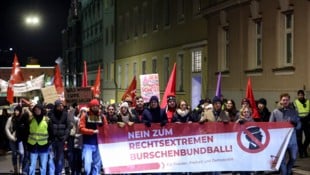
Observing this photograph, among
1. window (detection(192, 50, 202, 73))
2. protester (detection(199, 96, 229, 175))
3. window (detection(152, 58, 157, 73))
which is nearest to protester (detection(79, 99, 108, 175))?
protester (detection(199, 96, 229, 175))

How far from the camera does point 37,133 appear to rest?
1382 centimetres

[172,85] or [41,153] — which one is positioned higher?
[172,85]

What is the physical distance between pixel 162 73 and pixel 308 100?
63.5ft

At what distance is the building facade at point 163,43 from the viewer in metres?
31.3

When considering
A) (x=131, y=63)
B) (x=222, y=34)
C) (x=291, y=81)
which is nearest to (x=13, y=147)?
(x=291, y=81)

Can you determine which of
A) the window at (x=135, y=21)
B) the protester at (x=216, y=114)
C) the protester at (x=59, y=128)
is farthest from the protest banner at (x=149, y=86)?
the window at (x=135, y=21)

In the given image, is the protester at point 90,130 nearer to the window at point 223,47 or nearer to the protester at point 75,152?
the protester at point 75,152

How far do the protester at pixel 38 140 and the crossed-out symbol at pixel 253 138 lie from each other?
4031 mm

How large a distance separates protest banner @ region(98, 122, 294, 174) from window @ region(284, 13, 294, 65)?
27.9 feet

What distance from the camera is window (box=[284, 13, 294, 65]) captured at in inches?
844

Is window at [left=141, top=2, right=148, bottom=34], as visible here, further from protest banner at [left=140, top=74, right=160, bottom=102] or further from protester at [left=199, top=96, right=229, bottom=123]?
protester at [left=199, top=96, right=229, bottom=123]

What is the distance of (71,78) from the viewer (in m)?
74.9

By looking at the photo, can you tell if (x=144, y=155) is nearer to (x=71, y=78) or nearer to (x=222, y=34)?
(x=222, y=34)

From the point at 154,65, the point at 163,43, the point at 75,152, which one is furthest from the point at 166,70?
the point at 75,152
